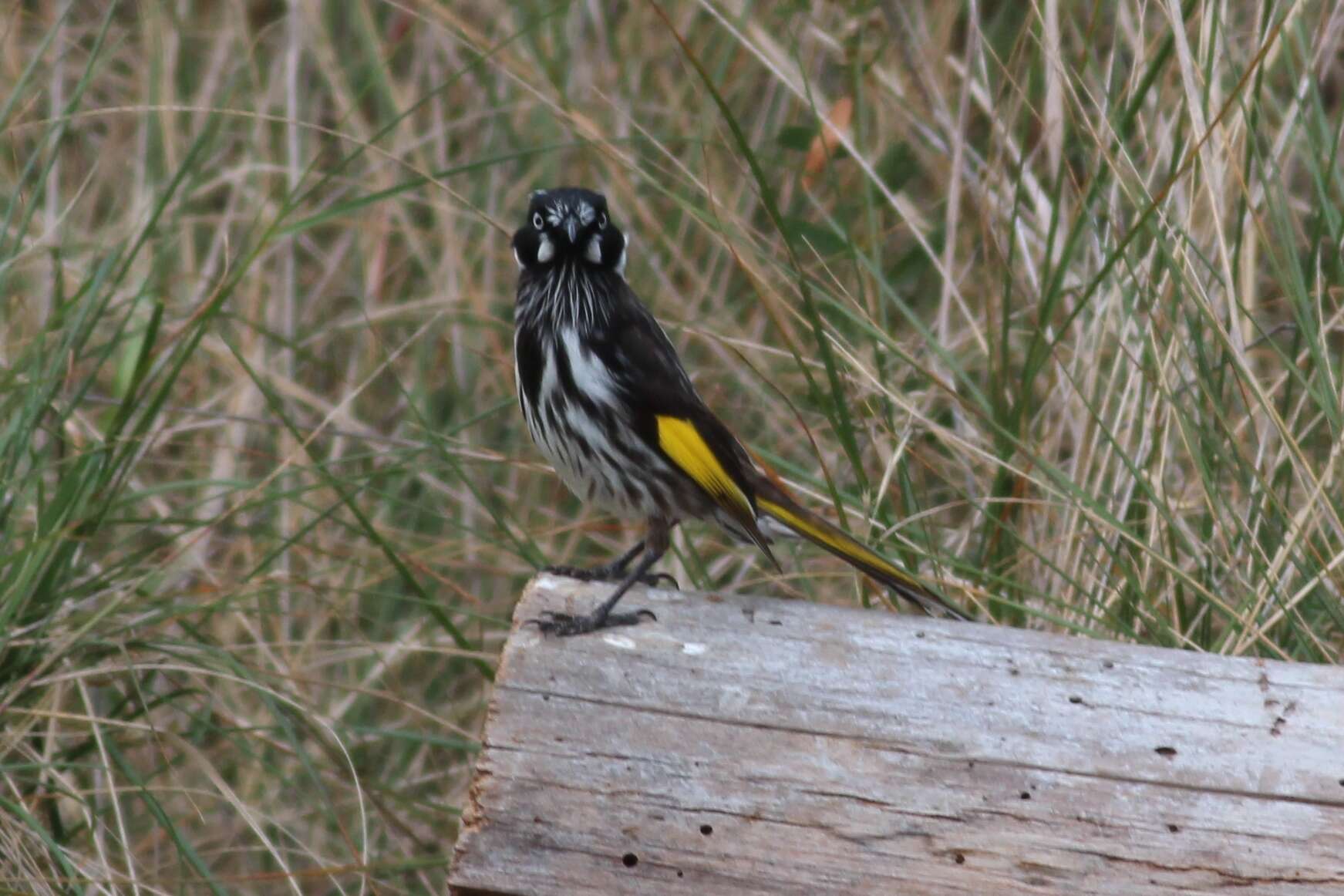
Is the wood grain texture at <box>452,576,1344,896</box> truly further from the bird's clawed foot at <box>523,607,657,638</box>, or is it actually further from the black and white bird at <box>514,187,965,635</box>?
the black and white bird at <box>514,187,965,635</box>

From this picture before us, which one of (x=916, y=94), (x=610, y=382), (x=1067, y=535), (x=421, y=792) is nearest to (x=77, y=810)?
(x=421, y=792)

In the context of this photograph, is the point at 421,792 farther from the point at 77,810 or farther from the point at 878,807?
the point at 878,807

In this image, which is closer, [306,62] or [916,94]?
[916,94]

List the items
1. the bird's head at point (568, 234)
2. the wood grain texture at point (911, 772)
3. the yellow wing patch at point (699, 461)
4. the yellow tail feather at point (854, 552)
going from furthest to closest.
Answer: the bird's head at point (568, 234)
the yellow wing patch at point (699, 461)
the yellow tail feather at point (854, 552)
the wood grain texture at point (911, 772)

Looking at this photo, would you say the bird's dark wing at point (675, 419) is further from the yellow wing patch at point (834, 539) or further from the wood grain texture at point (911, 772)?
the wood grain texture at point (911, 772)

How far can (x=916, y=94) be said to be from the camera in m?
5.37

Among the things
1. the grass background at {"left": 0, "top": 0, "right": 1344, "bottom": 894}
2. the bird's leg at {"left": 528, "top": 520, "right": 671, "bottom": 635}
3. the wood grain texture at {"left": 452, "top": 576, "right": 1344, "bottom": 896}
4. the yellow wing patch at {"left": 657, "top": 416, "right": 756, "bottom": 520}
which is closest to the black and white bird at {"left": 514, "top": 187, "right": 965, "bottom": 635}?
the yellow wing patch at {"left": 657, "top": 416, "right": 756, "bottom": 520}

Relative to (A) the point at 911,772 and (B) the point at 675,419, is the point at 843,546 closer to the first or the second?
(B) the point at 675,419

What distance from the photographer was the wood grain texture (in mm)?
2311

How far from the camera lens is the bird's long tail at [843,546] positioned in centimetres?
313

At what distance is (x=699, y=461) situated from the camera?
3.35 metres

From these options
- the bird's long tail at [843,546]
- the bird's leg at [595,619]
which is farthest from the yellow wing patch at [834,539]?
the bird's leg at [595,619]

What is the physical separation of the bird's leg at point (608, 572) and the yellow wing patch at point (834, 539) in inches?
11.3

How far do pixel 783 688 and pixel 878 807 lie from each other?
0.26 meters
